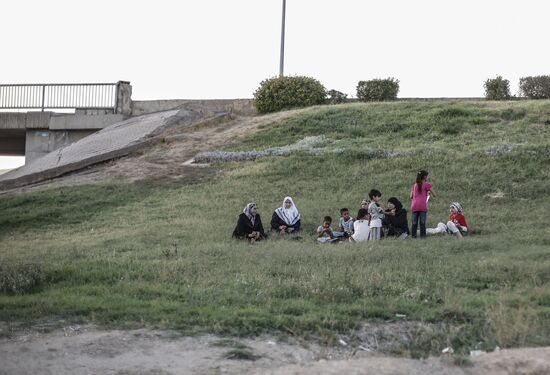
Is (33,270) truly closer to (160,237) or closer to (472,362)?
(160,237)

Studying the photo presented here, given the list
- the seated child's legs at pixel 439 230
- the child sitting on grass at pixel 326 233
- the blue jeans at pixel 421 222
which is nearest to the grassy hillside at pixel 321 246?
the child sitting on grass at pixel 326 233

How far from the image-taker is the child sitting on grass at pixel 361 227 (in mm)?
15603

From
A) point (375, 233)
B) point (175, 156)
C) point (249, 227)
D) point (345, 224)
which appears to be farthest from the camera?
point (175, 156)

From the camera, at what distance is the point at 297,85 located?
31.9 m

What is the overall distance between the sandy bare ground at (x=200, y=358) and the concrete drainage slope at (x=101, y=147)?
18.0 meters

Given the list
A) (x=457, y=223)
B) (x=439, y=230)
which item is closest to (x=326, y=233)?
(x=439, y=230)

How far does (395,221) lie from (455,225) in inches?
42.8

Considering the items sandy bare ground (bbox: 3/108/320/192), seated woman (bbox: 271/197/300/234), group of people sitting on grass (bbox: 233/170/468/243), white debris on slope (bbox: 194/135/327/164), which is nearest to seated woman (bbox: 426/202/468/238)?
group of people sitting on grass (bbox: 233/170/468/243)

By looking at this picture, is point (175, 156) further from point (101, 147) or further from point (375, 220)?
point (375, 220)

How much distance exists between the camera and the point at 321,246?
14.8 m

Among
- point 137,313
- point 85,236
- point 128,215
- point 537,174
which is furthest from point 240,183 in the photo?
point 137,313

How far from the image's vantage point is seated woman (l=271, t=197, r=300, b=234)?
16828mm

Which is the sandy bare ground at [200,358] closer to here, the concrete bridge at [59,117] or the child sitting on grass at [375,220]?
the child sitting on grass at [375,220]

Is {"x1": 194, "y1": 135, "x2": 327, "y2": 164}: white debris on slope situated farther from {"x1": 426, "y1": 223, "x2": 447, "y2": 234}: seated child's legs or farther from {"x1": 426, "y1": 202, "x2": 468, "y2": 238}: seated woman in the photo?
{"x1": 426, "y1": 202, "x2": 468, "y2": 238}: seated woman
